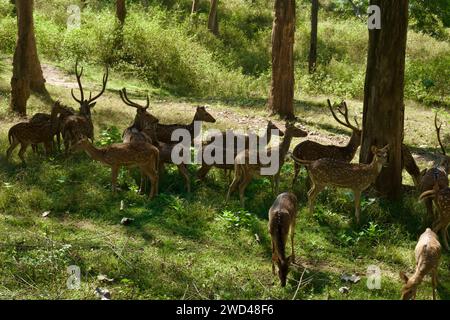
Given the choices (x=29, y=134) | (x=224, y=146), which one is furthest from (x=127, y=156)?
(x=29, y=134)

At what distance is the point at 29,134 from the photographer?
11.4 meters

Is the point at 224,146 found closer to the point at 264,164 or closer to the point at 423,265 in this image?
the point at 264,164

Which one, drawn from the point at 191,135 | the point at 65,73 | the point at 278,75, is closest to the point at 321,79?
the point at 278,75

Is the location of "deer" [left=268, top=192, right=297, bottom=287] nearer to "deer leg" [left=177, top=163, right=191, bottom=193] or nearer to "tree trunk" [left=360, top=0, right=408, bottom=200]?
"deer leg" [left=177, top=163, right=191, bottom=193]

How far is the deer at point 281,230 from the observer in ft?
24.3

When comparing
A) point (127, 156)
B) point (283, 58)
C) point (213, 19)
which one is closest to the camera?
point (127, 156)

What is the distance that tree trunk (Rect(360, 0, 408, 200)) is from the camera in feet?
33.0

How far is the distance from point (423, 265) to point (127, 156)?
4972 millimetres

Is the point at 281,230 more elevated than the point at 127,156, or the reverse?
the point at 127,156

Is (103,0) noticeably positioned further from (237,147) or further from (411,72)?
(237,147)

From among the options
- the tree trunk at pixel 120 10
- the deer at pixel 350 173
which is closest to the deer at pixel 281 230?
the deer at pixel 350 173

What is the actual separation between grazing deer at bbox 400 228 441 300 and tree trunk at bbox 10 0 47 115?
9.52 m

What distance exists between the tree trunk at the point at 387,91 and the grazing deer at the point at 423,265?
2818 millimetres

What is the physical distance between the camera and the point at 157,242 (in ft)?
28.7
